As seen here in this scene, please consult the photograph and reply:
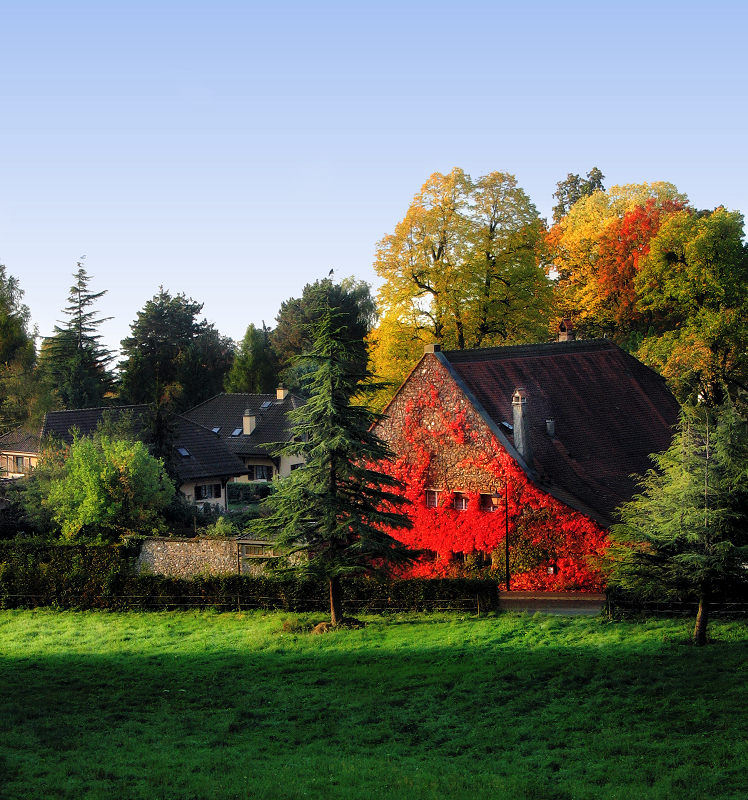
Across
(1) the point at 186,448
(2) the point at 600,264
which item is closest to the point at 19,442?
(1) the point at 186,448

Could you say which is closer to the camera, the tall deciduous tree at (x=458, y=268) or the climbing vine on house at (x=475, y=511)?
the climbing vine on house at (x=475, y=511)

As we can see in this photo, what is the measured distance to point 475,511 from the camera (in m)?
34.2

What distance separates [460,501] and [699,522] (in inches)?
514

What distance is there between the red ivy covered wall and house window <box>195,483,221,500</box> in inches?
659

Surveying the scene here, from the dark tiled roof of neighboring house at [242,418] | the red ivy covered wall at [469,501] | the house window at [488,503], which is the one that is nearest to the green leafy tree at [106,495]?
the red ivy covered wall at [469,501]

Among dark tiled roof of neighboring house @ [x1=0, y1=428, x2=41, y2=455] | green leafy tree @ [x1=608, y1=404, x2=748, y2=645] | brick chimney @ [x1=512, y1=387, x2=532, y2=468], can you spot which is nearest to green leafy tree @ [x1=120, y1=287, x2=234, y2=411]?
dark tiled roof of neighboring house @ [x1=0, y1=428, x2=41, y2=455]

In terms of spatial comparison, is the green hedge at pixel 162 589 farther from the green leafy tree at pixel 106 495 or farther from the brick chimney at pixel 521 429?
the brick chimney at pixel 521 429

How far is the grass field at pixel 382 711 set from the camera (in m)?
14.6

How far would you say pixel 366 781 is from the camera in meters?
14.7

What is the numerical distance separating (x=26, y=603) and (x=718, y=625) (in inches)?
921

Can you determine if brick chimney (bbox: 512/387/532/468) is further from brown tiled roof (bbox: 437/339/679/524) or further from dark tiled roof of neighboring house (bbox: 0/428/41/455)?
dark tiled roof of neighboring house (bbox: 0/428/41/455)

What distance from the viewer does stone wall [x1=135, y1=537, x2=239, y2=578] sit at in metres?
34.2

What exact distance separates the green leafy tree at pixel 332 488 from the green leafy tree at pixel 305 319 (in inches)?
1791

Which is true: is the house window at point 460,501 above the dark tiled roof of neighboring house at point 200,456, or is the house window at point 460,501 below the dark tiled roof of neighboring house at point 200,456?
below
